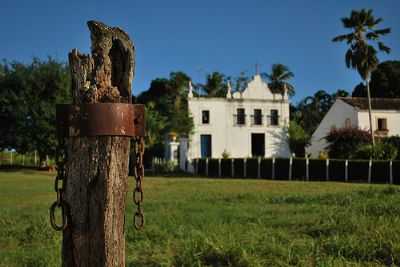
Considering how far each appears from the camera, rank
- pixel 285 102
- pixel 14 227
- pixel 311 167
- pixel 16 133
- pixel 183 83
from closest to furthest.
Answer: pixel 14 227
pixel 311 167
pixel 16 133
pixel 285 102
pixel 183 83

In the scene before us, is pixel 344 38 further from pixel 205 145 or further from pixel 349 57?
pixel 205 145

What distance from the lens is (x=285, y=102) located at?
39906mm

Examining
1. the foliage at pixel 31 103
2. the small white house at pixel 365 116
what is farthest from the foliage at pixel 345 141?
the foliage at pixel 31 103

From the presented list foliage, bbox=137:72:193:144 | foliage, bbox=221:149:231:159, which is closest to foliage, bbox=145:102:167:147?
foliage, bbox=137:72:193:144

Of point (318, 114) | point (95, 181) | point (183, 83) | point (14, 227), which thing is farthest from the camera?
point (318, 114)

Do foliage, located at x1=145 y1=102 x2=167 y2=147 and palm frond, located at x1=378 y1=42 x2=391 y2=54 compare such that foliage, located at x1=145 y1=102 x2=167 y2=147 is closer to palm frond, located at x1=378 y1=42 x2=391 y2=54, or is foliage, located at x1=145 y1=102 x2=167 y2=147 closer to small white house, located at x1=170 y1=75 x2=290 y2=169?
small white house, located at x1=170 y1=75 x2=290 y2=169

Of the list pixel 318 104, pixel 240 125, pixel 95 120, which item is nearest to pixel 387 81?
pixel 318 104

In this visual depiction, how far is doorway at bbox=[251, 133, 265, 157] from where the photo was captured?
1564 inches

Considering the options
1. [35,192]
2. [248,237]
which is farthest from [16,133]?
[248,237]

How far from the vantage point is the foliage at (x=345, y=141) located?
34.5 m

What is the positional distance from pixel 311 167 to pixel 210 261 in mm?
23700

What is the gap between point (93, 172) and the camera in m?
2.50

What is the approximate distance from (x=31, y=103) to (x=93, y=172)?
3228 cm

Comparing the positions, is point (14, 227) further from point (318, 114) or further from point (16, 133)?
point (318, 114)
